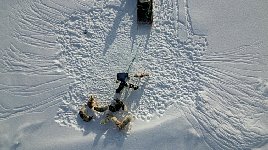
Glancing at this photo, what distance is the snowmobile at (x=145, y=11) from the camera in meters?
9.57

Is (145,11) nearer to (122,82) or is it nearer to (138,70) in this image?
(138,70)

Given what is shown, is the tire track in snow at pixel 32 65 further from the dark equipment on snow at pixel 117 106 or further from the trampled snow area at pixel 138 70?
the dark equipment on snow at pixel 117 106

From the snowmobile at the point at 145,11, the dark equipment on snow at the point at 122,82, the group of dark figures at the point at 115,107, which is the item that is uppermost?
the snowmobile at the point at 145,11

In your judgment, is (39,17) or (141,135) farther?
(39,17)

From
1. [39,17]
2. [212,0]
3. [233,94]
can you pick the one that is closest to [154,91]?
[233,94]

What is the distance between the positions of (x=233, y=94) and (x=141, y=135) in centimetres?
203

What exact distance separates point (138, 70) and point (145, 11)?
1.22 m

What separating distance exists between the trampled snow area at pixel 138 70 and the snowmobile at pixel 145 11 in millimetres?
147

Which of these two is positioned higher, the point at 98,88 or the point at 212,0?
the point at 212,0

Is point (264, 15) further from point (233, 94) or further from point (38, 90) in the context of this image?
point (38, 90)

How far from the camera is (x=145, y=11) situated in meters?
9.62

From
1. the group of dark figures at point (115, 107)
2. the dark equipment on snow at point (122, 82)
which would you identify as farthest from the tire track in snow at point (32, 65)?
the dark equipment on snow at point (122, 82)

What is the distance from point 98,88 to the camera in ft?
31.4

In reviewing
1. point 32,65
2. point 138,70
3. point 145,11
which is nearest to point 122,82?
point 138,70
